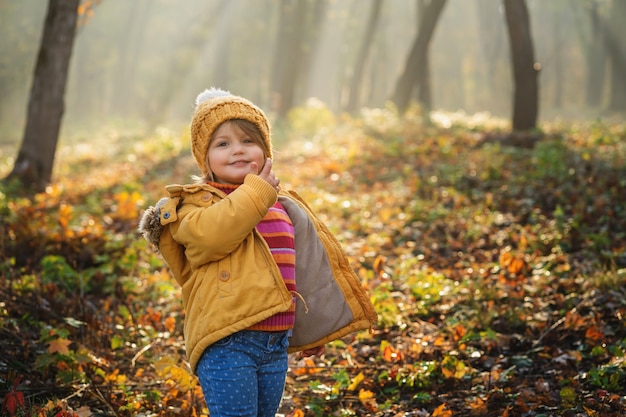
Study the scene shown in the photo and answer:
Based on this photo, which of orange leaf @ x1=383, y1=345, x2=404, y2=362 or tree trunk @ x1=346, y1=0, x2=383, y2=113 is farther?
tree trunk @ x1=346, y1=0, x2=383, y2=113

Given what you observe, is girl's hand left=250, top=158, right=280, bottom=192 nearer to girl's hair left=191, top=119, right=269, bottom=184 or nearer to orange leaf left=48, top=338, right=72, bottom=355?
girl's hair left=191, top=119, right=269, bottom=184

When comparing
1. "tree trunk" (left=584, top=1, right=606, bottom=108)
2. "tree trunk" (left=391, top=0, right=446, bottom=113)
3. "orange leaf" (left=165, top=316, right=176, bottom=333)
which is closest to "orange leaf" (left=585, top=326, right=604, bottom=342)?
"orange leaf" (left=165, top=316, right=176, bottom=333)

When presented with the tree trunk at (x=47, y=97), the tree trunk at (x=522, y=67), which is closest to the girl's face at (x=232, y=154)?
the tree trunk at (x=47, y=97)

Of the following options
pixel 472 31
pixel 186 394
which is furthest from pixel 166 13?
pixel 186 394

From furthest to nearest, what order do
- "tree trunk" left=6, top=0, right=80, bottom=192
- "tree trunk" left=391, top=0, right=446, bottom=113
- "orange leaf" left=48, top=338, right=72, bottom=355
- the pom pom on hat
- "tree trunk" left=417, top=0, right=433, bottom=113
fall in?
"tree trunk" left=417, top=0, right=433, bottom=113 → "tree trunk" left=391, top=0, right=446, bottom=113 → "tree trunk" left=6, top=0, right=80, bottom=192 → "orange leaf" left=48, top=338, right=72, bottom=355 → the pom pom on hat

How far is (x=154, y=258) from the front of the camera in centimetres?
696

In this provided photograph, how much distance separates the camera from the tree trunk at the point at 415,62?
1881 centimetres

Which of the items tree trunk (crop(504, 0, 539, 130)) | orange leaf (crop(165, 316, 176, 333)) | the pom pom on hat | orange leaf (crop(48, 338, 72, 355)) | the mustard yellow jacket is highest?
tree trunk (crop(504, 0, 539, 130))

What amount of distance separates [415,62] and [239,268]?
1789 centimetres

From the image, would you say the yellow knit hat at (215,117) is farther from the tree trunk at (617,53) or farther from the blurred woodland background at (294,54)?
the tree trunk at (617,53)

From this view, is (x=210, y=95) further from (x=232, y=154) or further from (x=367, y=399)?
(x=367, y=399)

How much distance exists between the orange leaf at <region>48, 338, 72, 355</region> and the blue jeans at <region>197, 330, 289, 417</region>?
5.20 feet

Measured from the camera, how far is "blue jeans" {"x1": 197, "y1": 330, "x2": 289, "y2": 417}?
8.95 feet

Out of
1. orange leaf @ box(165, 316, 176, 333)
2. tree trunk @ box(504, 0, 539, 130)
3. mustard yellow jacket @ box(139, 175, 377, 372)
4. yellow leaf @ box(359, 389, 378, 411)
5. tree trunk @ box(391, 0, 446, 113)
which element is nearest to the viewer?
mustard yellow jacket @ box(139, 175, 377, 372)
